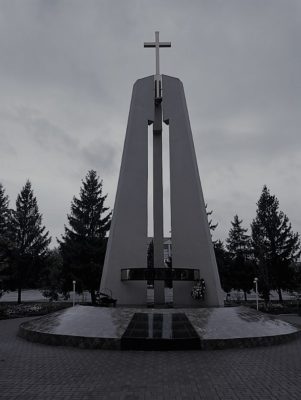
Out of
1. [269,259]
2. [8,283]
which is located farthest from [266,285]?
[8,283]

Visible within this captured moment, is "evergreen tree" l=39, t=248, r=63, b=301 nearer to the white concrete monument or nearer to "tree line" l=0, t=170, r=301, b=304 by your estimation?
"tree line" l=0, t=170, r=301, b=304

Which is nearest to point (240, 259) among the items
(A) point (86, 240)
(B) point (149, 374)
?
(A) point (86, 240)

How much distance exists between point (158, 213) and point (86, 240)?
53.2 ft

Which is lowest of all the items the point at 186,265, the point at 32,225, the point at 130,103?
the point at 186,265

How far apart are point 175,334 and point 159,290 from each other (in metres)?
5.98

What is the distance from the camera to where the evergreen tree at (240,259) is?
35969mm

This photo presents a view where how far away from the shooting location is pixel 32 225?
33719mm

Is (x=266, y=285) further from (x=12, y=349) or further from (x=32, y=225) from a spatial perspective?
(x=12, y=349)

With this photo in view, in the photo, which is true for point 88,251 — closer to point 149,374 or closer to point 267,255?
point 267,255

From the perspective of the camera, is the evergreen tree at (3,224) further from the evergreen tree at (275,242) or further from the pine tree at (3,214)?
the evergreen tree at (275,242)

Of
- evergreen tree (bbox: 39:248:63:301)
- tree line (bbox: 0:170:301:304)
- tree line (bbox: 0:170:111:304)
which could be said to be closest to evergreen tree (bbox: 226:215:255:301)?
tree line (bbox: 0:170:301:304)

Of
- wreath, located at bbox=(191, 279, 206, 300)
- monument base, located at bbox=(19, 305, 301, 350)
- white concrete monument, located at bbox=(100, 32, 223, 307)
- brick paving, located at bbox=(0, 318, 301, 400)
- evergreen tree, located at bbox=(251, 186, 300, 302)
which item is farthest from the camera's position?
evergreen tree, located at bbox=(251, 186, 300, 302)

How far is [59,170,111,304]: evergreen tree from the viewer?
29.0 metres

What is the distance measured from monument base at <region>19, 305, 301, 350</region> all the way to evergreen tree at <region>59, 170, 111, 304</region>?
56.4ft
